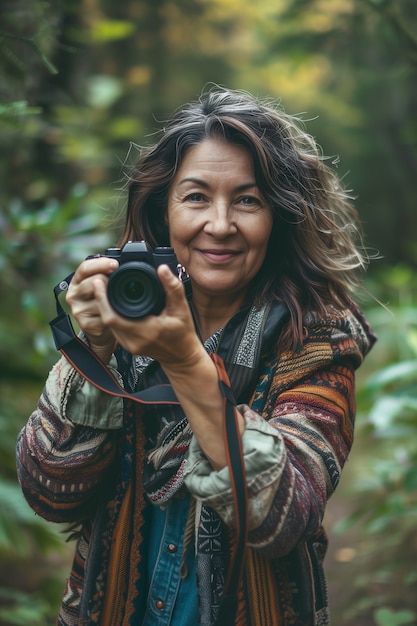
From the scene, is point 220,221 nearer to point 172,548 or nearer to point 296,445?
point 296,445

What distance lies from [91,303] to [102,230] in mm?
1611

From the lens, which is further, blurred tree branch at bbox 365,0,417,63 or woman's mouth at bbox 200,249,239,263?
blurred tree branch at bbox 365,0,417,63

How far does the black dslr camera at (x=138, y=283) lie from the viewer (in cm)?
156

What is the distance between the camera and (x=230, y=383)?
189 cm

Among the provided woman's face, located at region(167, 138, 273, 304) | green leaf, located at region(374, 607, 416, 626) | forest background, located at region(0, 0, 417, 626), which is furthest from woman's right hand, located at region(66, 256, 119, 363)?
green leaf, located at region(374, 607, 416, 626)

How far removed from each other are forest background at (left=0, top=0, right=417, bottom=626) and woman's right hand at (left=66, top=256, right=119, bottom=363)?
2.42ft

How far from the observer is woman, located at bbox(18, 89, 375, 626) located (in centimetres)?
186

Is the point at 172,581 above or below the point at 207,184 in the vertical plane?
below

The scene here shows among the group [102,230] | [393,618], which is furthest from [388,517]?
[102,230]

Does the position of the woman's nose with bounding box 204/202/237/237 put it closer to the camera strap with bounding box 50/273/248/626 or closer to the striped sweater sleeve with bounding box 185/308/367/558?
the camera strap with bounding box 50/273/248/626

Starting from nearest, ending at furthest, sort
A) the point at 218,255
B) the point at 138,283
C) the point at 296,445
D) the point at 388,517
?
1. the point at 138,283
2. the point at 296,445
3. the point at 218,255
4. the point at 388,517

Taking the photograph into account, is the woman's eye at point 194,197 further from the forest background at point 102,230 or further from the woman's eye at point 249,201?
the forest background at point 102,230

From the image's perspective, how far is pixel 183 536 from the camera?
6.42 feet

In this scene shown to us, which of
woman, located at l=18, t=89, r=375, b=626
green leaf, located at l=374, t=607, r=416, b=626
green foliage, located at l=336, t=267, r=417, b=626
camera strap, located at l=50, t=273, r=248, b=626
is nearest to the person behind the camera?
camera strap, located at l=50, t=273, r=248, b=626
